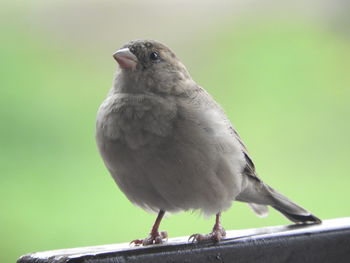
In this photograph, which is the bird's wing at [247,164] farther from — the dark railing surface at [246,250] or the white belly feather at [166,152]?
the dark railing surface at [246,250]

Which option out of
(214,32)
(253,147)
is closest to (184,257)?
(253,147)

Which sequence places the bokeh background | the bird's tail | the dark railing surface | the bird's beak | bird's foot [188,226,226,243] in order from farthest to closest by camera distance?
the bokeh background < the bird's tail < the bird's beak < bird's foot [188,226,226,243] < the dark railing surface

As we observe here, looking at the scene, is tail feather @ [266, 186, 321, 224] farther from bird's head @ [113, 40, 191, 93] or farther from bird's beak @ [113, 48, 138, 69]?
bird's beak @ [113, 48, 138, 69]

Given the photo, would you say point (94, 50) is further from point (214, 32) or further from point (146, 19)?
point (214, 32)

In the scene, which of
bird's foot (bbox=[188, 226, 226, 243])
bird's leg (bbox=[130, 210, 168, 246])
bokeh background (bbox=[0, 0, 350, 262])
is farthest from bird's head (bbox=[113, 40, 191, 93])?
bokeh background (bbox=[0, 0, 350, 262])

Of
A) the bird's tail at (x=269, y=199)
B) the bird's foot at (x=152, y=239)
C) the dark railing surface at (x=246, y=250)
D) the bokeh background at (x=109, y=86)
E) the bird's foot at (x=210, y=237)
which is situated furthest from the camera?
the bokeh background at (x=109, y=86)

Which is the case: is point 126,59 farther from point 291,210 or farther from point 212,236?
point 291,210

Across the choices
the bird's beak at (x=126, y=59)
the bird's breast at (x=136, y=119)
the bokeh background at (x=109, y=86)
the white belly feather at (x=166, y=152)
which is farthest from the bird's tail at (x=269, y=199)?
the bokeh background at (x=109, y=86)
